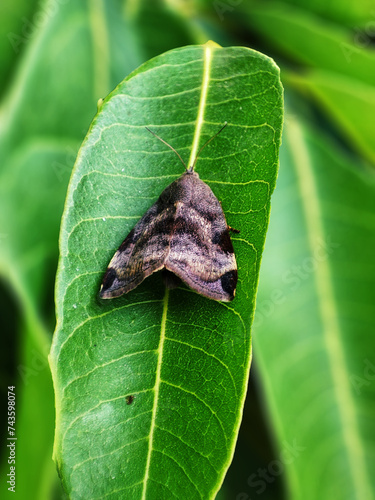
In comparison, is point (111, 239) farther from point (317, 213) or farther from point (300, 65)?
point (300, 65)

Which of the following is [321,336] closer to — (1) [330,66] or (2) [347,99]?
(2) [347,99]

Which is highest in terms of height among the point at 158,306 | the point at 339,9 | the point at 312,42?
the point at 339,9

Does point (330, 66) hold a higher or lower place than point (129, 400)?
higher

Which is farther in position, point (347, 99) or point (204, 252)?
point (347, 99)

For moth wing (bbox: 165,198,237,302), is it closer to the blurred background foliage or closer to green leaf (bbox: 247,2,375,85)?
the blurred background foliage

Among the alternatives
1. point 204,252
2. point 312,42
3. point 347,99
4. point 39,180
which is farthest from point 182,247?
point 312,42

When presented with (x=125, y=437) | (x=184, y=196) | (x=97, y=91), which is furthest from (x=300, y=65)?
(x=125, y=437)

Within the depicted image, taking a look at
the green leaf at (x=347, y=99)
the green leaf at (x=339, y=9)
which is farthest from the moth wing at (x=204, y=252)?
the green leaf at (x=339, y=9)

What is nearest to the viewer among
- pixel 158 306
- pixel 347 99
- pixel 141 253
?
pixel 158 306
